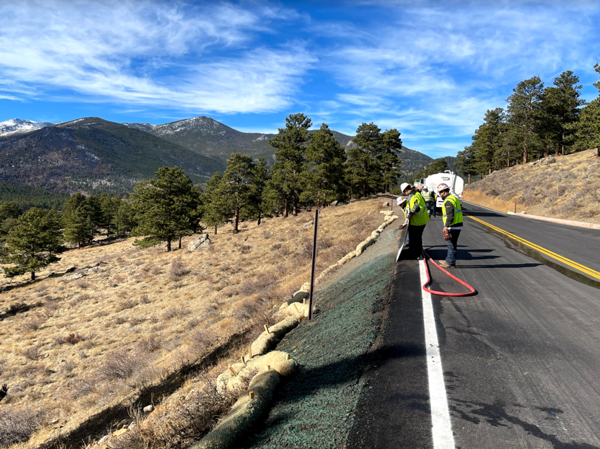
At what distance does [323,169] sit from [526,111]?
37.3 meters

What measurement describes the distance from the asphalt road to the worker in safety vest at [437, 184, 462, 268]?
1.01 m

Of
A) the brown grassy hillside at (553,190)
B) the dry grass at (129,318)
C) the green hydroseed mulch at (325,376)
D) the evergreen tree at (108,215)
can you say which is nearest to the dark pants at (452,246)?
the green hydroseed mulch at (325,376)

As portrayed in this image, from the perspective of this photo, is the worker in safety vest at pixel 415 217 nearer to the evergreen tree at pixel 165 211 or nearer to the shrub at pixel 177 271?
the shrub at pixel 177 271

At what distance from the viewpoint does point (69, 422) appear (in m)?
7.60

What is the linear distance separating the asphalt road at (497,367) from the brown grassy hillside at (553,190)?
2019 centimetres

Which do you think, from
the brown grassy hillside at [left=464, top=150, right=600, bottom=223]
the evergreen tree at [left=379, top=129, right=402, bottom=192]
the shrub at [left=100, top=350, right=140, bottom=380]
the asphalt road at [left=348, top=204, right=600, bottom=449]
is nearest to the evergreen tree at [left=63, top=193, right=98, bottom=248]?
the evergreen tree at [left=379, top=129, right=402, bottom=192]

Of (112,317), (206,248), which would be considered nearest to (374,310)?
(112,317)

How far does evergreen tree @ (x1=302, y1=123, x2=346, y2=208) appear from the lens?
1431 inches

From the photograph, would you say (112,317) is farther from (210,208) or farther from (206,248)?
(210,208)

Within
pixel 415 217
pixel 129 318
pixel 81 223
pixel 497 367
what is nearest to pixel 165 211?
pixel 129 318

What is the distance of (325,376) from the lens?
136 inches

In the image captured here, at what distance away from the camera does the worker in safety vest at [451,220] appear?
7566 millimetres

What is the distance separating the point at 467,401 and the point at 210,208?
131ft

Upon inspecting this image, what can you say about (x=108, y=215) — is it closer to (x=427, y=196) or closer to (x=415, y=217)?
(x=427, y=196)
